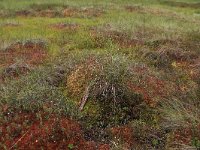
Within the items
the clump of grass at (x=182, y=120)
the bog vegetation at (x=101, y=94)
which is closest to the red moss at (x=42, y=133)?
the bog vegetation at (x=101, y=94)

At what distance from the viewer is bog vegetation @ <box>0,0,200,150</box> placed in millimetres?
8297

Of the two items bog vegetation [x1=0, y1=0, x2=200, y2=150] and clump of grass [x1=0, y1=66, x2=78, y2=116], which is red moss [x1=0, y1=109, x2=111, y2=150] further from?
clump of grass [x1=0, y1=66, x2=78, y2=116]

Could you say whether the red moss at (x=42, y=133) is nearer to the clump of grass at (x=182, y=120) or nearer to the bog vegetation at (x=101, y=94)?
the bog vegetation at (x=101, y=94)

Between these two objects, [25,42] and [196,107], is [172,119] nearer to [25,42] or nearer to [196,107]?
[196,107]

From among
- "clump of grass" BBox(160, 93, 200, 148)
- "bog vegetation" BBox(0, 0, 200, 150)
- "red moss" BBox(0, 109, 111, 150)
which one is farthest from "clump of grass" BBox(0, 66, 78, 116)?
"clump of grass" BBox(160, 93, 200, 148)

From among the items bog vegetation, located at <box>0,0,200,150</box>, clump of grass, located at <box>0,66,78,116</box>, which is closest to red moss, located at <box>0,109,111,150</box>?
bog vegetation, located at <box>0,0,200,150</box>

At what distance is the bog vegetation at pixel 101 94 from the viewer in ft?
27.2

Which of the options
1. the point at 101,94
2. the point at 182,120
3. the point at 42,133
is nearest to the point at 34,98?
the point at 42,133

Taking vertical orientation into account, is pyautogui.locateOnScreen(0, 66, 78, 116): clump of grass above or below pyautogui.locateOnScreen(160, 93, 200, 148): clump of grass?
above

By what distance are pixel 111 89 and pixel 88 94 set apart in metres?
0.60

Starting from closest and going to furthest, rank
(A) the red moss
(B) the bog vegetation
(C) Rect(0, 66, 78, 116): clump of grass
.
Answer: (A) the red moss, (B) the bog vegetation, (C) Rect(0, 66, 78, 116): clump of grass

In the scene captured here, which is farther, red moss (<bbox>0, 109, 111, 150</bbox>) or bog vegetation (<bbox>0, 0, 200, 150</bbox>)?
bog vegetation (<bbox>0, 0, 200, 150</bbox>)

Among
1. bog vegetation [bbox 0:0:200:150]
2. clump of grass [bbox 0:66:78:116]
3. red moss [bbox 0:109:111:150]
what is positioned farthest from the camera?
clump of grass [bbox 0:66:78:116]

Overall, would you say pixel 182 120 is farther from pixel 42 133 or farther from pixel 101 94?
pixel 42 133
